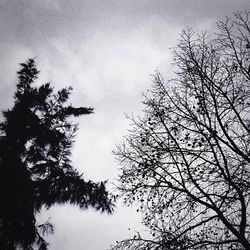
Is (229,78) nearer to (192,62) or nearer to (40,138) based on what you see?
(192,62)

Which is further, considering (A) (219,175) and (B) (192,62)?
(B) (192,62)

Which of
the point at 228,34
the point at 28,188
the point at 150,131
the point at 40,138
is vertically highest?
the point at 228,34

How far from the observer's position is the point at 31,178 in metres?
8.67

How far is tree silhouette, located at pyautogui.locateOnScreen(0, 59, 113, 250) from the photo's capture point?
7766 millimetres

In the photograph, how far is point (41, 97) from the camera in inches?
428

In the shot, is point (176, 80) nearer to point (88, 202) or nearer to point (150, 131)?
point (150, 131)

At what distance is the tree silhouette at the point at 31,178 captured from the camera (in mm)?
7766

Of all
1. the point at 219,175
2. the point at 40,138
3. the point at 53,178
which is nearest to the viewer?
the point at 219,175

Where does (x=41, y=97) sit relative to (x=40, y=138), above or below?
above

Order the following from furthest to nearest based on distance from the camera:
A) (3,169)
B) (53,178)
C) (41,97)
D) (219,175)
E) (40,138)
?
(41,97) → (40,138) → (53,178) → (3,169) → (219,175)

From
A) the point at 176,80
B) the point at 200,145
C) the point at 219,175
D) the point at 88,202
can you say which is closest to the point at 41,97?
the point at 88,202

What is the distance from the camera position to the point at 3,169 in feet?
26.3

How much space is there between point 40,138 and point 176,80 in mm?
5559

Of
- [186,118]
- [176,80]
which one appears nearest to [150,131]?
[186,118]
